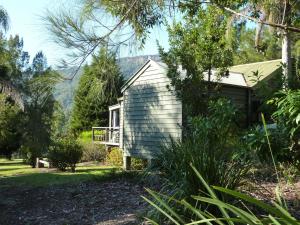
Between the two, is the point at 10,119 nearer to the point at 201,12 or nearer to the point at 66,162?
the point at 66,162

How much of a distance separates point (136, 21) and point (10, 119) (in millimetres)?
30475

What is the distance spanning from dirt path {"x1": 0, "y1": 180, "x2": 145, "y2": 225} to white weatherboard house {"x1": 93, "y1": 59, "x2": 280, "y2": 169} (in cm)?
742

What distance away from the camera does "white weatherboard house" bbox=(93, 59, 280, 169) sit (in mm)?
18531

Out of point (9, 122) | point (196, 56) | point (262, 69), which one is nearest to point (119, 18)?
point (196, 56)

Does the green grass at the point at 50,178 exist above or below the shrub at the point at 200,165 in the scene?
below

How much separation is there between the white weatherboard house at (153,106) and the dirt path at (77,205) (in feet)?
24.3

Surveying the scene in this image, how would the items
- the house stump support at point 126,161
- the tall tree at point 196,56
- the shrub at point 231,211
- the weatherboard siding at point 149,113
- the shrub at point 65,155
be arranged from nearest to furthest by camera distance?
the shrub at point 231,211 < the tall tree at point 196,56 < the weatherboard siding at point 149,113 < the shrub at point 65,155 < the house stump support at point 126,161

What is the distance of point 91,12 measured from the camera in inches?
219

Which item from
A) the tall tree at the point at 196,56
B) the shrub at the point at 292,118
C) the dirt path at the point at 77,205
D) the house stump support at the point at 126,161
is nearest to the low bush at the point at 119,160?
the house stump support at the point at 126,161

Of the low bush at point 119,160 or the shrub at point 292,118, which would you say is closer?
the shrub at point 292,118

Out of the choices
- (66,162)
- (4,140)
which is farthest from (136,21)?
(4,140)

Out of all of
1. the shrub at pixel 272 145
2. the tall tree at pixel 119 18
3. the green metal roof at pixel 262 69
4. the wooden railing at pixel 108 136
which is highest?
the green metal roof at pixel 262 69

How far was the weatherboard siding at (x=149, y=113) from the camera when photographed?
725 inches

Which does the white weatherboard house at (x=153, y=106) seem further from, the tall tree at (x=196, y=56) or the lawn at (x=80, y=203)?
the lawn at (x=80, y=203)
